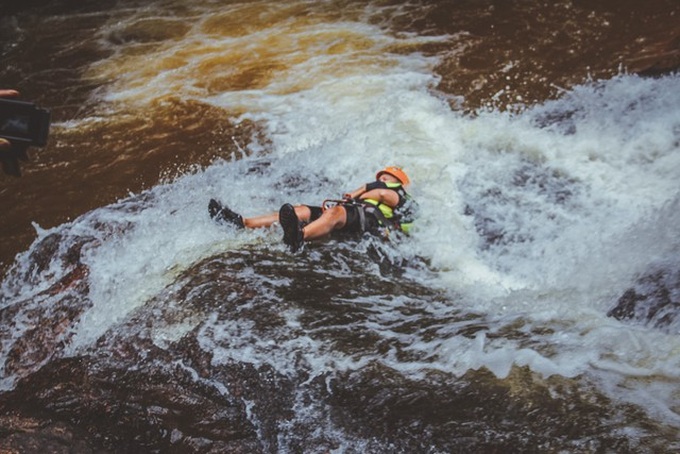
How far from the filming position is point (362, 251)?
470 cm

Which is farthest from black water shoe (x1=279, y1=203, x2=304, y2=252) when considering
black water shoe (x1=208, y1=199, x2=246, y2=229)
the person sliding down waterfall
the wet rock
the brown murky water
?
the brown murky water

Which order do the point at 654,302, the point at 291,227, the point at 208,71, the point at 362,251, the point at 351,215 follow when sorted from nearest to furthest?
the point at 654,302
the point at 291,227
the point at 362,251
the point at 351,215
the point at 208,71

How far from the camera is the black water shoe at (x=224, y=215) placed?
475cm

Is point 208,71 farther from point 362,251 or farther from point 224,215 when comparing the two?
point 362,251

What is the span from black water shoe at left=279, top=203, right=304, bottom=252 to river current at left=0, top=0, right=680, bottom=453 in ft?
0.59

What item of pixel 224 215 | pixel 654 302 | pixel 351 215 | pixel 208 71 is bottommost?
pixel 654 302

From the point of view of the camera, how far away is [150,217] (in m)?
5.25

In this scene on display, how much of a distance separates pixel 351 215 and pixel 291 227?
732 mm

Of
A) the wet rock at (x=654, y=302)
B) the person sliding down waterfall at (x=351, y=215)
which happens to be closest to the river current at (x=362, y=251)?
the wet rock at (x=654, y=302)

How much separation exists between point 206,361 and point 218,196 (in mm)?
2584

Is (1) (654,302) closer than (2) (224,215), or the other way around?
(1) (654,302)

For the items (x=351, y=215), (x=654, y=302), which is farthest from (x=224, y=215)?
(x=654, y=302)

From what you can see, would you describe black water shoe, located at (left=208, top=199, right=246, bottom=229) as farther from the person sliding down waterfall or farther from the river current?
the river current

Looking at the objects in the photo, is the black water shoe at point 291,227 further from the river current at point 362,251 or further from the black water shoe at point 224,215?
the black water shoe at point 224,215
